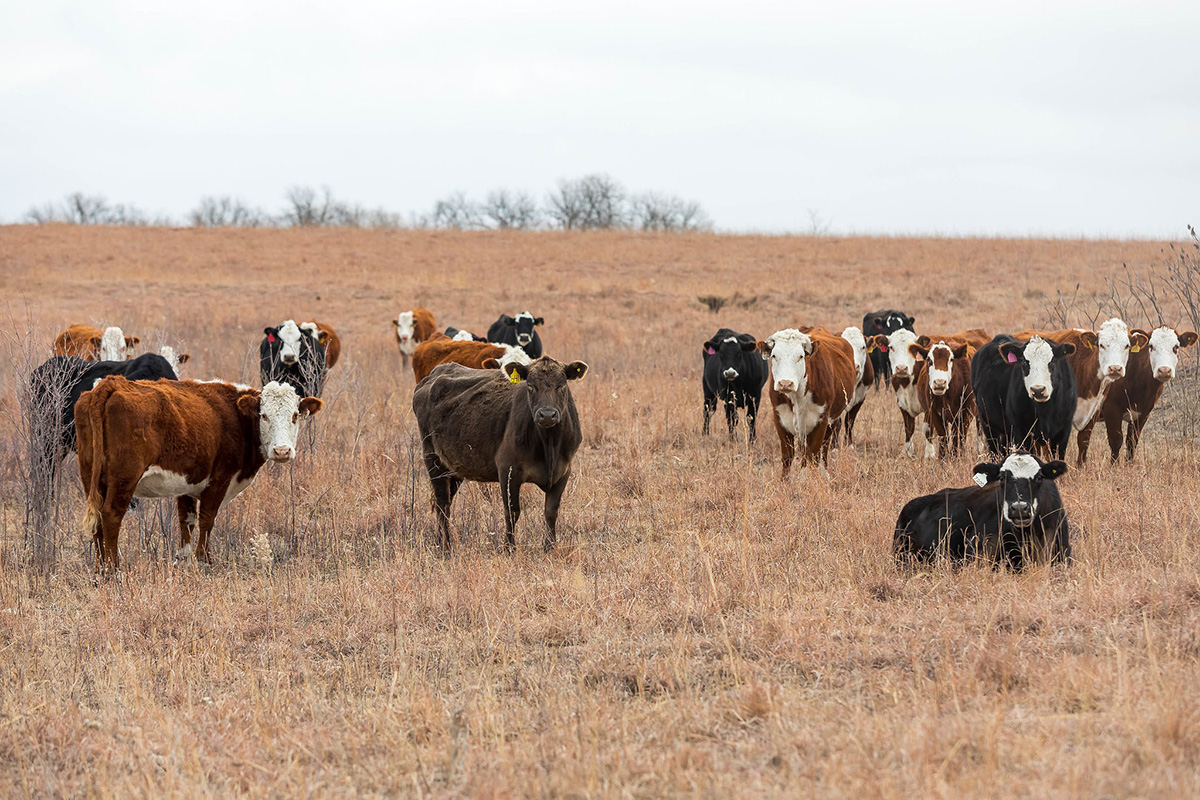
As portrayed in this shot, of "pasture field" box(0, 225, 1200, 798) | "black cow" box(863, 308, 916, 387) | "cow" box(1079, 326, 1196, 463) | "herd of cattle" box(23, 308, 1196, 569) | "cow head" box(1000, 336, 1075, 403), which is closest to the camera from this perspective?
"pasture field" box(0, 225, 1200, 798)

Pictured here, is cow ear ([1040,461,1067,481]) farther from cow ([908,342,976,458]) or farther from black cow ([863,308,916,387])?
black cow ([863,308,916,387])

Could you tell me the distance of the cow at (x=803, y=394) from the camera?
9977 mm

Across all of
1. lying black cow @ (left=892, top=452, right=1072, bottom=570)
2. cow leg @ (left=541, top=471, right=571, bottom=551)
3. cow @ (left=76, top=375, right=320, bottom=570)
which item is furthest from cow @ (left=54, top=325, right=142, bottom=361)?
lying black cow @ (left=892, top=452, right=1072, bottom=570)

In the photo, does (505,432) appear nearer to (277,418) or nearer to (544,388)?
(544,388)

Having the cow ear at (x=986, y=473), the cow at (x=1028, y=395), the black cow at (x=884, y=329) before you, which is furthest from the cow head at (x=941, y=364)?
the black cow at (x=884, y=329)

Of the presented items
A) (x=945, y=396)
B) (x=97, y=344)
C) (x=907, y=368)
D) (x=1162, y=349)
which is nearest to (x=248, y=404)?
(x=97, y=344)

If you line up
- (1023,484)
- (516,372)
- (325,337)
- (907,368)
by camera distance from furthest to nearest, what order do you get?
(325,337)
(907,368)
(516,372)
(1023,484)

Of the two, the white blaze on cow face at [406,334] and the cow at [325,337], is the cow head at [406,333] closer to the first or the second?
the white blaze on cow face at [406,334]

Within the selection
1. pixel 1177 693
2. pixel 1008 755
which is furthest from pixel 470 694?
pixel 1177 693

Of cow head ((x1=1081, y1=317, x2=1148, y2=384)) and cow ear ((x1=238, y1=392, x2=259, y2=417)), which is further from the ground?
cow head ((x1=1081, y1=317, x2=1148, y2=384))

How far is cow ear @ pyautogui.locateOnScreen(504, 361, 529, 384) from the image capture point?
25.1 feet

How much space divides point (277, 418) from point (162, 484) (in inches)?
35.9

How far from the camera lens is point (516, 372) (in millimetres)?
7695

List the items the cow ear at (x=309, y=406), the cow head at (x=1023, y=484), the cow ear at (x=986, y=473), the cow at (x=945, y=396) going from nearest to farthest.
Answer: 1. the cow head at (x=1023, y=484)
2. the cow ear at (x=986, y=473)
3. the cow ear at (x=309, y=406)
4. the cow at (x=945, y=396)
